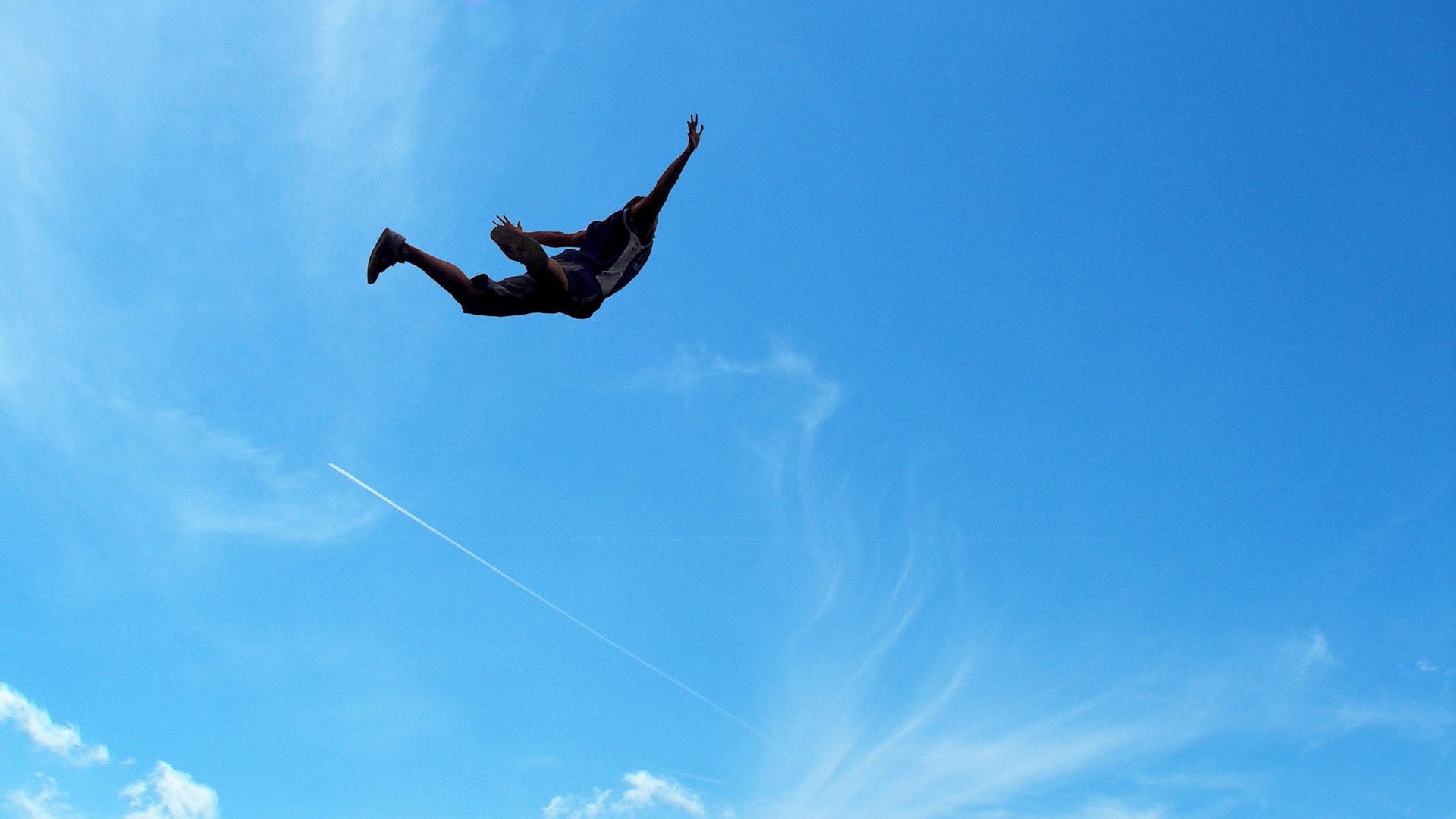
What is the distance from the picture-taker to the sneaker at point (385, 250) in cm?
880

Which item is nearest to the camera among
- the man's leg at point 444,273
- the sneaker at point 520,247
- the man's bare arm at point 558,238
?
the sneaker at point 520,247

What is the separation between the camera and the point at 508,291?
29.4ft

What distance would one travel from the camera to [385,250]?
8.83 meters

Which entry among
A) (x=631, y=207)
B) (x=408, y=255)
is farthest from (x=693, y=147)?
(x=408, y=255)

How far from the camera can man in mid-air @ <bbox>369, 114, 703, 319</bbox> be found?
8773 mm

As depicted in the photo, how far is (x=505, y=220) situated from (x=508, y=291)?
28.9 inches

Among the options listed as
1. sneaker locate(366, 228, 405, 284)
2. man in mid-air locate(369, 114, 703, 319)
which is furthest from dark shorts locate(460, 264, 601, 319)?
sneaker locate(366, 228, 405, 284)

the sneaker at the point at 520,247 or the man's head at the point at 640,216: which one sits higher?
the man's head at the point at 640,216

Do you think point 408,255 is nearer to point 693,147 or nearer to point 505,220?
point 505,220

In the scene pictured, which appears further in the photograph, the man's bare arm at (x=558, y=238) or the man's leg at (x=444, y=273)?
the man's bare arm at (x=558, y=238)

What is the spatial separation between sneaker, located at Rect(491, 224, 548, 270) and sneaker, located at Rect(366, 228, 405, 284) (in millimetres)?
953

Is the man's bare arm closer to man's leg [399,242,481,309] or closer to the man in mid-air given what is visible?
the man in mid-air

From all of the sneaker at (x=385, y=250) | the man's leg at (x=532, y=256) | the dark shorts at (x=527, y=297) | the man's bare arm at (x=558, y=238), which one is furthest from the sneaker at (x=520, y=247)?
the man's bare arm at (x=558, y=238)

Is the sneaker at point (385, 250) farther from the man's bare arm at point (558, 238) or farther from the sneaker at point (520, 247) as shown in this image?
the man's bare arm at point (558, 238)
